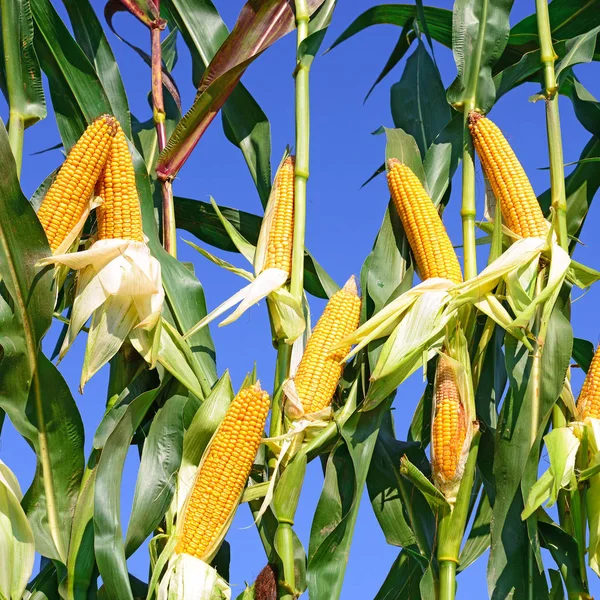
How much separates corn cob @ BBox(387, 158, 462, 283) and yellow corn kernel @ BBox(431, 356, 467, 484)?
1.49 feet

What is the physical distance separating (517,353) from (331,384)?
0.65 metres

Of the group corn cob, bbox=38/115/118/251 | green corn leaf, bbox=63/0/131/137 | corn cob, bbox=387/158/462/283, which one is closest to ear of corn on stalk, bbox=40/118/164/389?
corn cob, bbox=38/115/118/251

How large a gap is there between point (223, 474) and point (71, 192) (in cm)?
114

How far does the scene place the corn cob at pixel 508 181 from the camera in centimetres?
358

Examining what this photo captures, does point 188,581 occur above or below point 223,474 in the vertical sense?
below

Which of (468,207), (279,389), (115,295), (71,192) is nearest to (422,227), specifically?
(468,207)

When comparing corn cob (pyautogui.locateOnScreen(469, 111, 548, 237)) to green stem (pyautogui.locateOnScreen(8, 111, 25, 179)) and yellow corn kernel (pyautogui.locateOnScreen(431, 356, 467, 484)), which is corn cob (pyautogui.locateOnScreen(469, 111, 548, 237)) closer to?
yellow corn kernel (pyautogui.locateOnScreen(431, 356, 467, 484))

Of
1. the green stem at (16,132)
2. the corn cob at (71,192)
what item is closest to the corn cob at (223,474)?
the corn cob at (71,192)

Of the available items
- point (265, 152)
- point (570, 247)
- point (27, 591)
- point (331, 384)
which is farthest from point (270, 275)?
point (27, 591)

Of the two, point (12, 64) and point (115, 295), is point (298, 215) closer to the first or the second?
point (115, 295)

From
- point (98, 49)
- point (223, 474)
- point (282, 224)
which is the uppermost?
point (98, 49)

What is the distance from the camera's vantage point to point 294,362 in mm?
3627

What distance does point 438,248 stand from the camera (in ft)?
11.9

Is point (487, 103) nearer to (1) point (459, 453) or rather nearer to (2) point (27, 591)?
(1) point (459, 453)
